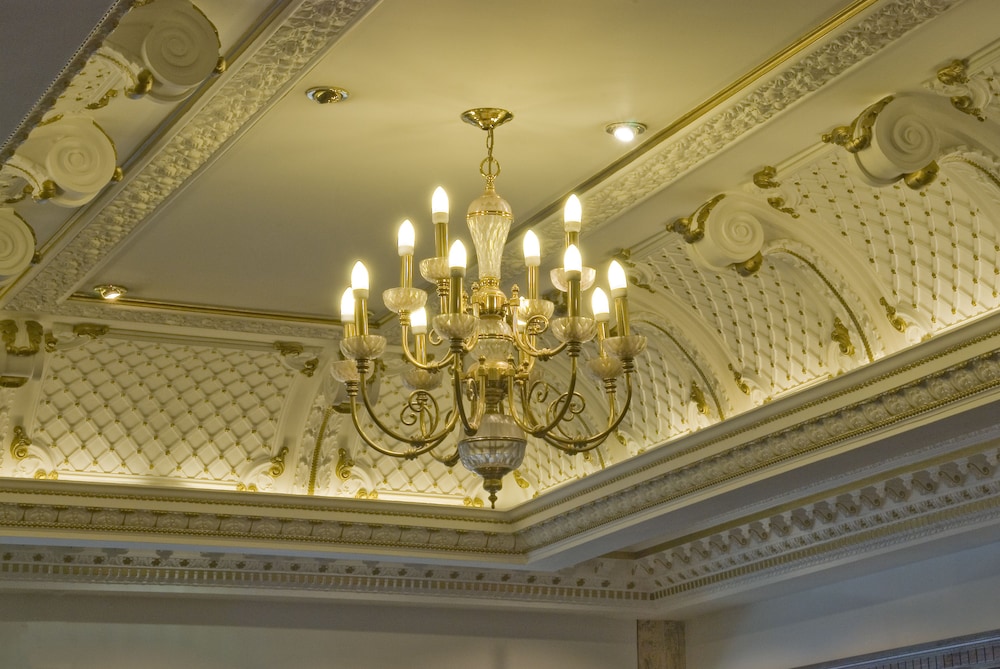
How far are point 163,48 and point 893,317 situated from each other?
12.1ft

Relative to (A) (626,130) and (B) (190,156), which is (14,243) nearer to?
(B) (190,156)

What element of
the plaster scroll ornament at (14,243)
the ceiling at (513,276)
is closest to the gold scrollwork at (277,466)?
the ceiling at (513,276)

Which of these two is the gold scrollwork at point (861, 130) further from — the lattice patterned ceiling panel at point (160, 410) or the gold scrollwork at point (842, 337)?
the lattice patterned ceiling panel at point (160, 410)

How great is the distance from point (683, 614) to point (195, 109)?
6.14 meters

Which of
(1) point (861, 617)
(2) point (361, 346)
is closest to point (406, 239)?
(2) point (361, 346)

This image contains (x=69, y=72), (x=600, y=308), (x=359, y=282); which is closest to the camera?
(x=69, y=72)

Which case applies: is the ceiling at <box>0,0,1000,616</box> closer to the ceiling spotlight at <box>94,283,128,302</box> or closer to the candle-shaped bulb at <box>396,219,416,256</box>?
the ceiling spotlight at <box>94,283,128,302</box>

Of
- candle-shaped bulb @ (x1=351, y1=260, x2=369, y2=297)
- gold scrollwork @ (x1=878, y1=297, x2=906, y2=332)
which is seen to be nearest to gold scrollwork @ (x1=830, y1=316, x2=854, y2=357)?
gold scrollwork @ (x1=878, y1=297, x2=906, y2=332)

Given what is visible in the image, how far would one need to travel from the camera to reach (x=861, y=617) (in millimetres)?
8117

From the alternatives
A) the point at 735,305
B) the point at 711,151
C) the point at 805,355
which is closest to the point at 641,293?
the point at 735,305

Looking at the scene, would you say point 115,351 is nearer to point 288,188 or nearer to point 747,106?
point 288,188

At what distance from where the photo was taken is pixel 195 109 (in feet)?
16.5

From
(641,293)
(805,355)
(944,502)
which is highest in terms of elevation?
(641,293)

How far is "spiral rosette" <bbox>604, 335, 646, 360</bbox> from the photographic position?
4.49 meters
